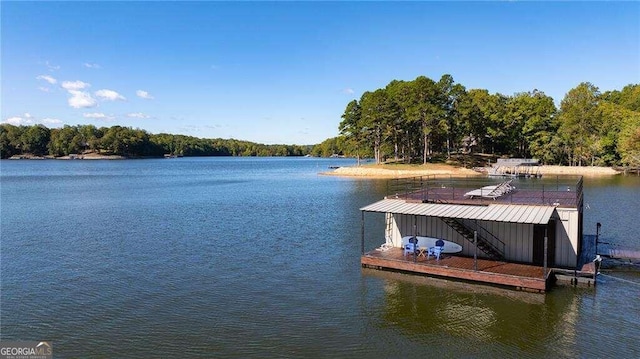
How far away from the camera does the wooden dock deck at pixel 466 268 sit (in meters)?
18.3

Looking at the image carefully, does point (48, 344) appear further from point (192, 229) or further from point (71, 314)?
point (192, 229)

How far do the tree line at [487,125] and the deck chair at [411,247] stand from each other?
72075mm

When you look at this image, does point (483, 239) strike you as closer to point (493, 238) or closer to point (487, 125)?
point (493, 238)

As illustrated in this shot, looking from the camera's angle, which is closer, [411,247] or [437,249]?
[437,249]

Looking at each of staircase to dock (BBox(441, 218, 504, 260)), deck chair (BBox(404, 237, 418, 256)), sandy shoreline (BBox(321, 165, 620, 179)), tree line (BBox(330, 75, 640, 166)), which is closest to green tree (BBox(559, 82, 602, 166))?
tree line (BBox(330, 75, 640, 166))

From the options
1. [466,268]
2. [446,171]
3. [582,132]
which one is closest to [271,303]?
[466,268]

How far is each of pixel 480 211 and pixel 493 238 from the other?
2.31m

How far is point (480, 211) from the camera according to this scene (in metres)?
20.1

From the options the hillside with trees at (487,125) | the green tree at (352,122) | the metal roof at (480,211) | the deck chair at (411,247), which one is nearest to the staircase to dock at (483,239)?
the metal roof at (480,211)

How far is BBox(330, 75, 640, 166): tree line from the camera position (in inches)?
3664

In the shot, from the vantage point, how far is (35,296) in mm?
19031

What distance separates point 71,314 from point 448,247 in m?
17.8

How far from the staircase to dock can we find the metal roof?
1.04 meters

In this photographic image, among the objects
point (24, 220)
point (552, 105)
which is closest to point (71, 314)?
point (24, 220)
